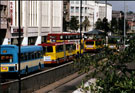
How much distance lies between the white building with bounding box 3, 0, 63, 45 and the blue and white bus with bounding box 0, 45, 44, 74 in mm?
17599

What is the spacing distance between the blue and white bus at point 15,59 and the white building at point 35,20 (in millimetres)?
17599

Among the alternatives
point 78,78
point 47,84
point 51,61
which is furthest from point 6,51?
point 51,61

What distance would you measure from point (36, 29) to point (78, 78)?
29.5 m

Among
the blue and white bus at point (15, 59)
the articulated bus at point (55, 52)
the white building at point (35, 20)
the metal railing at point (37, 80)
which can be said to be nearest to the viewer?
the metal railing at point (37, 80)

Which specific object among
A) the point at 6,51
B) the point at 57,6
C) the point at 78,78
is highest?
the point at 57,6

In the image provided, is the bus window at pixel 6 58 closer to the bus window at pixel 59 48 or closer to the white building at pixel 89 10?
the bus window at pixel 59 48

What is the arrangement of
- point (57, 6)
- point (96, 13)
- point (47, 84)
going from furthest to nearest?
point (96, 13)
point (57, 6)
point (47, 84)

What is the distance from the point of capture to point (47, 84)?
26406 mm

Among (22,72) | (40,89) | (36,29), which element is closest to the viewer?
(40,89)

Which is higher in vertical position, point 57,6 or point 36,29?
point 57,6

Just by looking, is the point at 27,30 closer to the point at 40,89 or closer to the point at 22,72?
the point at 22,72

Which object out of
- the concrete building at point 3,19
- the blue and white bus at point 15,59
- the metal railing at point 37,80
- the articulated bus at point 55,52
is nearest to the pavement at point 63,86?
the metal railing at point 37,80

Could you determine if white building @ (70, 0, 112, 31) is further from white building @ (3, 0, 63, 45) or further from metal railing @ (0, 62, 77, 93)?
metal railing @ (0, 62, 77, 93)

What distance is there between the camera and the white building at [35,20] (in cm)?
5008
